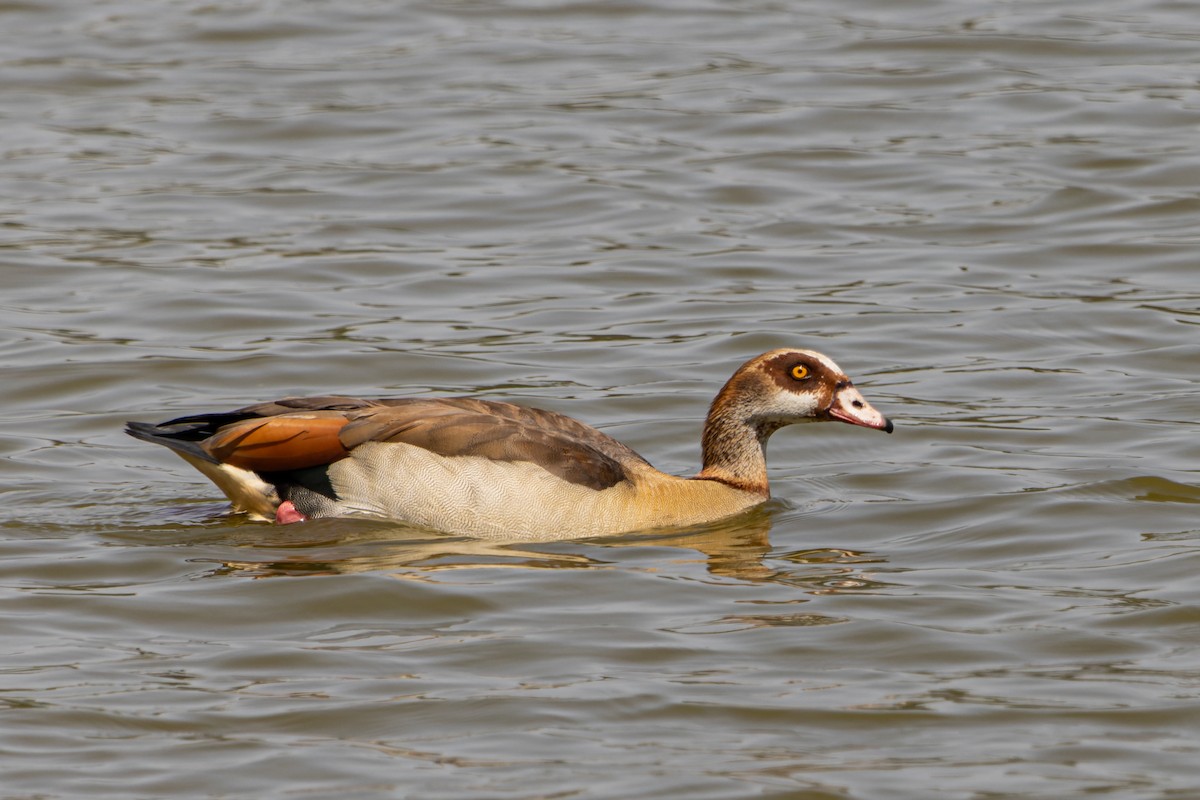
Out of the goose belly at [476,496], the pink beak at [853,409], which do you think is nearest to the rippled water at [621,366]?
the goose belly at [476,496]

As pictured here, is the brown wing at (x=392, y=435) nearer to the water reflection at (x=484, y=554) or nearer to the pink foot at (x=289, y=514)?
the pink foot at (x=289, y=514)

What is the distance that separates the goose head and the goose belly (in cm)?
88

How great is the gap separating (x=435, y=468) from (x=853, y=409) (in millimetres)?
2385

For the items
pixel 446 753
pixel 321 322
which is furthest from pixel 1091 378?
pixel 446 753

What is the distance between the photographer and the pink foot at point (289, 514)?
11.6m

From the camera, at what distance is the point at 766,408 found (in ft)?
40.0

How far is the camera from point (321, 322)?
15.9 meters

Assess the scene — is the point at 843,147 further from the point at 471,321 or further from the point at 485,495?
the point at 485,495

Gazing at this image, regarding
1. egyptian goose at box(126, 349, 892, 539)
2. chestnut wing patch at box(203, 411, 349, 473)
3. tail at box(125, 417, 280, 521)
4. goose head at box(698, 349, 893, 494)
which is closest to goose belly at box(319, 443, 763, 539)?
egyptian goose at box(126, 349, 892, 539)

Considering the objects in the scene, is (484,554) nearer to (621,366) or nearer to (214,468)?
(214,468)

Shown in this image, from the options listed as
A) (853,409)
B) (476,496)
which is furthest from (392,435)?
(853,409)

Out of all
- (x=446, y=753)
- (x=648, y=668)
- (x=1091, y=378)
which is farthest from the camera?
(x=1091, y=378)

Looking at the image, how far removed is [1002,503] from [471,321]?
5.12m

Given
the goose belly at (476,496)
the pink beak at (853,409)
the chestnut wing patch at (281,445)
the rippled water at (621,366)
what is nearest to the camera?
the rippled water at (621,366)
